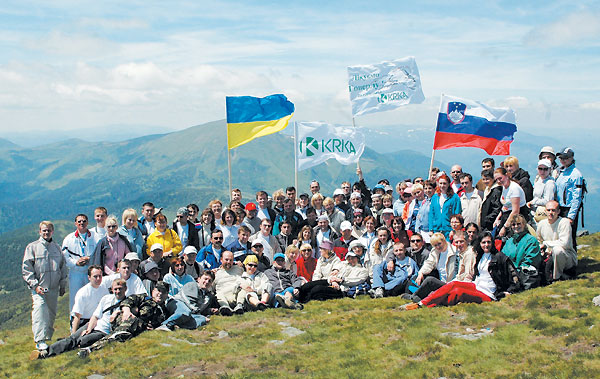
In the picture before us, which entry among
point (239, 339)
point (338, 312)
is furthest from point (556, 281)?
point (239, 339)

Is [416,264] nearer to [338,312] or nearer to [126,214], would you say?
[338,312]

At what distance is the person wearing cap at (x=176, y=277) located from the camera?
1380cm

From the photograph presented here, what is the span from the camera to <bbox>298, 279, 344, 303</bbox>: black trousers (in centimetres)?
1541

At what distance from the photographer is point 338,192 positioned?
17688 millimetres

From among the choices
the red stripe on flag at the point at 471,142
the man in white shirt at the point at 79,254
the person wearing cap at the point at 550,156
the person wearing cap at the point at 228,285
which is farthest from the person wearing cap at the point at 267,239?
the person wearing cap at the point at 550,156

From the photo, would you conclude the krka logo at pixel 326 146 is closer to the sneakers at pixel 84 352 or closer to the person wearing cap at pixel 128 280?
the person wearing cap at pixel 128 280

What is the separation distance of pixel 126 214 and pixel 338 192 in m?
7.19

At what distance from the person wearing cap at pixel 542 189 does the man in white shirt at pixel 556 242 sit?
0.70m

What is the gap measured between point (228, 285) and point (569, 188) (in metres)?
10.3

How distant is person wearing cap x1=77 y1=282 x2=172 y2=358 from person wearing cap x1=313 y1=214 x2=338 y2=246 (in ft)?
16.6

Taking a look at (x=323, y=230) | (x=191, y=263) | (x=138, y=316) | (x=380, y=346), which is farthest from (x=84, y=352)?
(x=323, y=230)

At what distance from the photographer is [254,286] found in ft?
48.7

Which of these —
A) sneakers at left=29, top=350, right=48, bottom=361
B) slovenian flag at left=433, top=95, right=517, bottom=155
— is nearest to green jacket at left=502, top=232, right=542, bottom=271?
slovenian flag at left=433, top=95, right=517, bottom=155

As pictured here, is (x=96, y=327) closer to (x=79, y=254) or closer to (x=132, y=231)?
(x=79, y=254)
